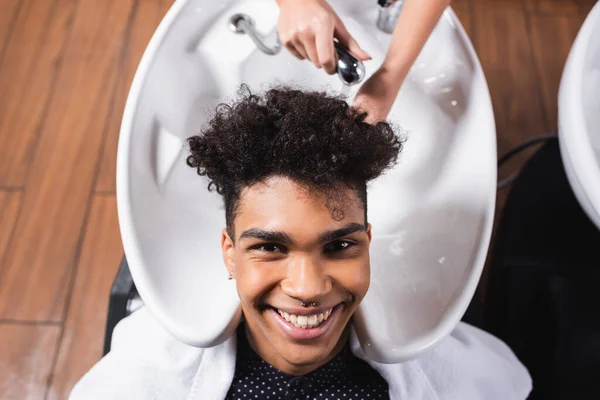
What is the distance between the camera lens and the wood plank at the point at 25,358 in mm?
1201

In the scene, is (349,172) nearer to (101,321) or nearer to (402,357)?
(402,357)

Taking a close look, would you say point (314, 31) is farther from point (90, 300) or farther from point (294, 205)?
point (90, 300)

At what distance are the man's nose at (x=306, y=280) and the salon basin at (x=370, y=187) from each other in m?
0.17

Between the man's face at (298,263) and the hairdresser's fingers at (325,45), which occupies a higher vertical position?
the hairdresser's fingers at (325,45)

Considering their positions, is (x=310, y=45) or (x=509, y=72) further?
(x=509, y=72)

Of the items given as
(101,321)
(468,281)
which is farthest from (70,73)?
(468,281)

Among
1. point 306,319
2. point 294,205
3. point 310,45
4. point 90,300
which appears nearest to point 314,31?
point 310,45

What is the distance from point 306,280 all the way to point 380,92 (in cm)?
35

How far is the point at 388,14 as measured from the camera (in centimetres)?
97

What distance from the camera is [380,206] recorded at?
0.97 metres

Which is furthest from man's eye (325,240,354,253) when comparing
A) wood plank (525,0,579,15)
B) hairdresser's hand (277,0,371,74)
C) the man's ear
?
wood plank (525,0,579,15)

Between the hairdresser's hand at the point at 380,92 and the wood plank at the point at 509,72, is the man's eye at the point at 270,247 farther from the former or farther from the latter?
the wood plank at the point at 509,72

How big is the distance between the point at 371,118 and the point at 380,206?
0.62 feet

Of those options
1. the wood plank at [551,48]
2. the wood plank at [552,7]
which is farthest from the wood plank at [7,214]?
the wood plank at [552,7]
